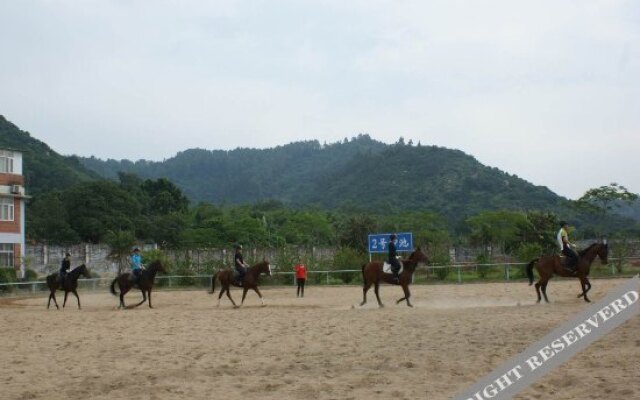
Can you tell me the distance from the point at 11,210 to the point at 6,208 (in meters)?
0.46

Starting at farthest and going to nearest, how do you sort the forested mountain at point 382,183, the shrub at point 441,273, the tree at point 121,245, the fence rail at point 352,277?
the forested mountain at point 382,183
the tree at point 121,245
the shrub at point 441,273
the fence rail at point 352,277

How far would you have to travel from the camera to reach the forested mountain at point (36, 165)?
278ft

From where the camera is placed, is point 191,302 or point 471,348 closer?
point 471,348

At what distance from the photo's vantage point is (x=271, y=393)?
8797 millimetres

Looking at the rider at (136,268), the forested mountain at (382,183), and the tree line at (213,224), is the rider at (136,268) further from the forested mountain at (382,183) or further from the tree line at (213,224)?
the forested mountain at (382,183)

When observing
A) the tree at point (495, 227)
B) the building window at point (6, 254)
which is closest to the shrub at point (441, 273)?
the building window at point (6, 254)

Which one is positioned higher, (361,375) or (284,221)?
(284,221)

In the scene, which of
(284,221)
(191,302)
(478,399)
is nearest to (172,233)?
(284,221)

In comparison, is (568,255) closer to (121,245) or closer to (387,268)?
(387,268)

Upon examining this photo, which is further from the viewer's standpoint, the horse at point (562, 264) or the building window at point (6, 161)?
the building window at point (6, 161)

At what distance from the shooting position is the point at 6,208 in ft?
152

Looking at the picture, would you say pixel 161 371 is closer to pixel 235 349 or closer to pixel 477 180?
pixel 235 349

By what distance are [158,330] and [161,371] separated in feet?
17.4

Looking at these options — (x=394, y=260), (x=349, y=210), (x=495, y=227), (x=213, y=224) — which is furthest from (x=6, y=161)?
(x=349, y=210)
